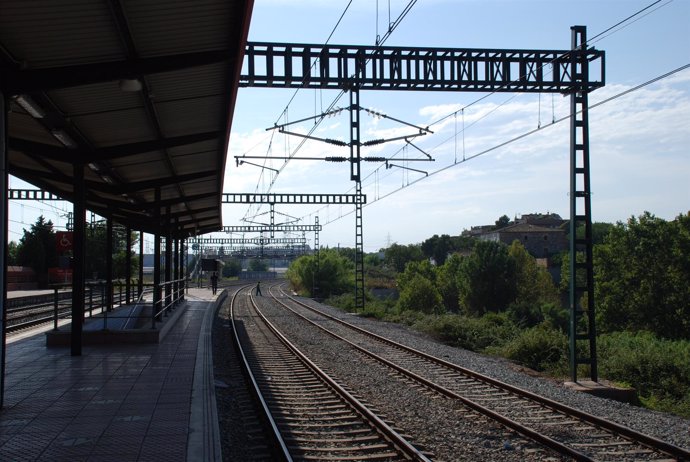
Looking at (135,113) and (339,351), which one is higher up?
(135,113)

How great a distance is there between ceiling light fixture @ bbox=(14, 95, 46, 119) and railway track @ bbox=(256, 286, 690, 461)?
768 centimetres

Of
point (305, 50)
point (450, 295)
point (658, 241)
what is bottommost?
point (450, 295)

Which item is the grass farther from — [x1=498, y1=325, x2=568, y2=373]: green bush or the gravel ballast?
the gravel ballast

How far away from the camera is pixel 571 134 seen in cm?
1464

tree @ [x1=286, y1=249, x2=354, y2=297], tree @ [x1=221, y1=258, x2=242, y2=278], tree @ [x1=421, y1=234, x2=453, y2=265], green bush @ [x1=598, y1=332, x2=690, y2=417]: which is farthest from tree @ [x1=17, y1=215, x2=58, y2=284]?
tree @ [x1=421, y1=234, x2=453, y2=265]

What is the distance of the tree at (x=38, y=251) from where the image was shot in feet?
183

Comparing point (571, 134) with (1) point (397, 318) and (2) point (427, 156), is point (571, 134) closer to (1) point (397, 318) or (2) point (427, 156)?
(2) point (427, 156)

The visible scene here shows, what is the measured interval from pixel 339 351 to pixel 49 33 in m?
12.3

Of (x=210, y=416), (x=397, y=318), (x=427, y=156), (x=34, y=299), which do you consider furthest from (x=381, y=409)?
(x=34, y=299)

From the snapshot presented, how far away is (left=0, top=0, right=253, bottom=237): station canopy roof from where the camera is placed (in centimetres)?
718

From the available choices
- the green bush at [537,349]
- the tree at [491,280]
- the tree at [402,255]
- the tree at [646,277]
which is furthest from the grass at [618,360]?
the tree at [402,255]

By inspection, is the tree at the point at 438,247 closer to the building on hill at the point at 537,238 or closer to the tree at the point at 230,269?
the building on hill at the point at 537,238

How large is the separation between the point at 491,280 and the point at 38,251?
40.9 metres

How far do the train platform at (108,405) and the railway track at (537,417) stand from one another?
154 inches
